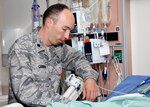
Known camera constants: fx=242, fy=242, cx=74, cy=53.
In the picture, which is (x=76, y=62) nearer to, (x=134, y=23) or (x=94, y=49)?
(x=94, y=49)

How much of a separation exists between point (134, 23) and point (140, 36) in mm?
143

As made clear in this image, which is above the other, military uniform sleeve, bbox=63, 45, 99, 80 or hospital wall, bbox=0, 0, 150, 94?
hospital wall, bbox=0, 0, 150, 94

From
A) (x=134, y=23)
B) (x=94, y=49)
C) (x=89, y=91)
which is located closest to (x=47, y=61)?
(x=89, y=91)

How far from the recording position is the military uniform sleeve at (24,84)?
137cm

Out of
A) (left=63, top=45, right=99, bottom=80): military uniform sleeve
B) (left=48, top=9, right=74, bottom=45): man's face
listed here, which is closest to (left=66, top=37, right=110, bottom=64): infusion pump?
(left=63, top=45, right=99, bottom=80): military uniform sleeve

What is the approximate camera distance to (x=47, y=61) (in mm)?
1781

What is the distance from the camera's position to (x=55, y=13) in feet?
5.73

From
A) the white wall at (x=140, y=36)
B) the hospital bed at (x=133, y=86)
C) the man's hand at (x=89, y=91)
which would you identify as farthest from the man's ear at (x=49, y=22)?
the white wall at (x=140, y=36)

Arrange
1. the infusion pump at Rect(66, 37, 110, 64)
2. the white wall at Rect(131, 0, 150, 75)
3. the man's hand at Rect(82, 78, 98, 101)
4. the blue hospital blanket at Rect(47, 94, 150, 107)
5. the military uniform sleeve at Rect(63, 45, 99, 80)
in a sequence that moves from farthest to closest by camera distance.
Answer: the white wall at Rect(131, 0, 150, 75) → the infusion pump at Rect(66, 37, 110, 64) → the military uniform sleeve at Rect(63, 45, 99, 80) → the man's hand at Rect(82, 78, 98, 101) → the blue hospital blanket at Rect(47, 94, 150, 107)

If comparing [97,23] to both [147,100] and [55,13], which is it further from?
[147,100]

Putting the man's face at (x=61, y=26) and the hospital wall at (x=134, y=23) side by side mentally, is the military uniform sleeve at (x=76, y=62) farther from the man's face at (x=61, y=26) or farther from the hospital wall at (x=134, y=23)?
the hospital wall at (x=134, y=23)

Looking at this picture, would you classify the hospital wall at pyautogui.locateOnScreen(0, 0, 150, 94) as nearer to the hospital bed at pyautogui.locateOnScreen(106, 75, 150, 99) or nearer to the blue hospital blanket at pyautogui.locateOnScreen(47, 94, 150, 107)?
the hospital bed at pyautogui.locateOnScreen(106, 75, 150, 99)

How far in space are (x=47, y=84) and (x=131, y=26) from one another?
3.78ft

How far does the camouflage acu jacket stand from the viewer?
54.4 inches
